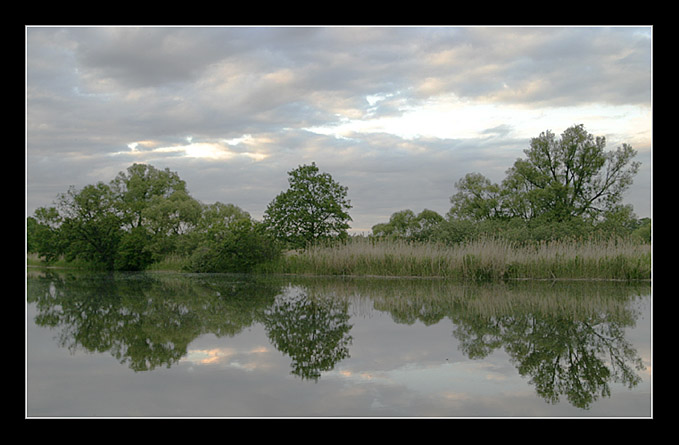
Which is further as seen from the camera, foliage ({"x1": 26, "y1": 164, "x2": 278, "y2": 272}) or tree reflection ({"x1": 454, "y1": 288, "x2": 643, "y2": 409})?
foliage ({"x1": 26, "y1": 164, "x2": 278, "y2": 272})

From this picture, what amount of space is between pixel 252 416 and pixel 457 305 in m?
4.88

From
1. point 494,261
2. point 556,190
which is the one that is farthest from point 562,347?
point 556,190

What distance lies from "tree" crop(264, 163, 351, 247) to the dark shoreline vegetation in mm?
38

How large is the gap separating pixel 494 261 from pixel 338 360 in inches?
380

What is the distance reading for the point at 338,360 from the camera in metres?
3.84

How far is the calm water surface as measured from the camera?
114 inches

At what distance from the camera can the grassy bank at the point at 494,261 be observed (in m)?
12.3

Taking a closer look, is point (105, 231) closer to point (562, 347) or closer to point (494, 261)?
point (494, 261)

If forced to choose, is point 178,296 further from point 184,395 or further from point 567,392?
point 567,392

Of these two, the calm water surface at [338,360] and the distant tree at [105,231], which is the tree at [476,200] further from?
the calm water surface at [338,360]

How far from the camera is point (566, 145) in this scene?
30.3m

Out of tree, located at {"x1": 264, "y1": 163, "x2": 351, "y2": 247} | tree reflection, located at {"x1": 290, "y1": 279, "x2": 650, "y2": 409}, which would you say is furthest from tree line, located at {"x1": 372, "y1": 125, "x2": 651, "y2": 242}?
tree reflection, located at {"x1": 290, "y1": 279, "x2": 650, "y2": 409}

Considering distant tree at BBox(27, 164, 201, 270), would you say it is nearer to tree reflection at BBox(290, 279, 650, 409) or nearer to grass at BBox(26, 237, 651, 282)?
grass at BBox(26, 237, 651, 282)
